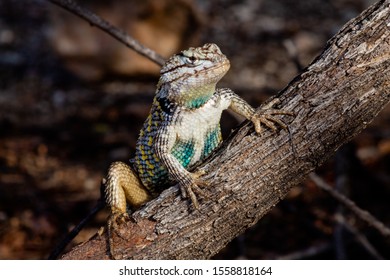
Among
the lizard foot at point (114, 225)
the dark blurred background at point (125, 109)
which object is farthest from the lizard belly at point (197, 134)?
the dark blurred background at point (125, 109)

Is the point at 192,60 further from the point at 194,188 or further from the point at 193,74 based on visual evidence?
the point at 194,188

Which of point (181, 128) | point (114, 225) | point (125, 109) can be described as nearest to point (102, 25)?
point (181, 128)

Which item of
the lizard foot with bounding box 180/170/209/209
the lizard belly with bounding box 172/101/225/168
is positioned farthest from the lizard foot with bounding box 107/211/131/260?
the lizard belly with bounding box 172/101/225/168

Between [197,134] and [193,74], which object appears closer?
[193,74]

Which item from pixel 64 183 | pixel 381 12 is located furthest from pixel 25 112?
pixel 381 12

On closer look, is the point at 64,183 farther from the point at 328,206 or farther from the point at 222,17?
the point at 222,17

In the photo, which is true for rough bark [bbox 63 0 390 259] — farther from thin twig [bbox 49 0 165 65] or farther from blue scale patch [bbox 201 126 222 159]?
thin twig [bbox 49 0 165 65]

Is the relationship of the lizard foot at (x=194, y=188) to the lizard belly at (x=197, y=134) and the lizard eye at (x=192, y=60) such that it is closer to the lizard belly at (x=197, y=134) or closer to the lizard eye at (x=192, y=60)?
the lizard belly at (x=197, y=134)
